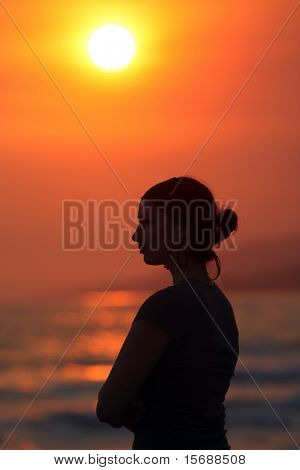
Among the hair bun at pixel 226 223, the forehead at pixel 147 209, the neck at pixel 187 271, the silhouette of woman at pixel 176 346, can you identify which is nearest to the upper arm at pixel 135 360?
the silhouette of woman at pixel 176 346

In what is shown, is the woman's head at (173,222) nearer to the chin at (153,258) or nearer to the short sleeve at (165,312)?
the chin at (153,258)

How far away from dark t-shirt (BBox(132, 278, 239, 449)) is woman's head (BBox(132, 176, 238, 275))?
0.10 m

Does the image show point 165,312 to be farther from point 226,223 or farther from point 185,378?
point 226,223

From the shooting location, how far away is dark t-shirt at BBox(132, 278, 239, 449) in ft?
7.70

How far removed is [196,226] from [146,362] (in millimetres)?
400

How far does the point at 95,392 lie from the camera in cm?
1688

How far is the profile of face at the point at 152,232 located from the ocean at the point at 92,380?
966 centimetres

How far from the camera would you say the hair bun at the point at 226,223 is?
2.63 metres

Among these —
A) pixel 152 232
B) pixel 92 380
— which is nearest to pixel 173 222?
pixel 152 232

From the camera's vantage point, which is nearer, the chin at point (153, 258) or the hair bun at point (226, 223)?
the chin at point (153, 258)

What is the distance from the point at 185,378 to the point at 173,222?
395 millimetres

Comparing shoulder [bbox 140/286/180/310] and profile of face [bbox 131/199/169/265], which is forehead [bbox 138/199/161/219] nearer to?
profile of face [bbox 131/199/169/265]

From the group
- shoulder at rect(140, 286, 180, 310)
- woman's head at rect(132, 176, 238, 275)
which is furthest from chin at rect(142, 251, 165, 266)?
shoulder at rect(140, 286, 180, 310)

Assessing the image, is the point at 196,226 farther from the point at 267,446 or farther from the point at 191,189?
the point at 267,446
